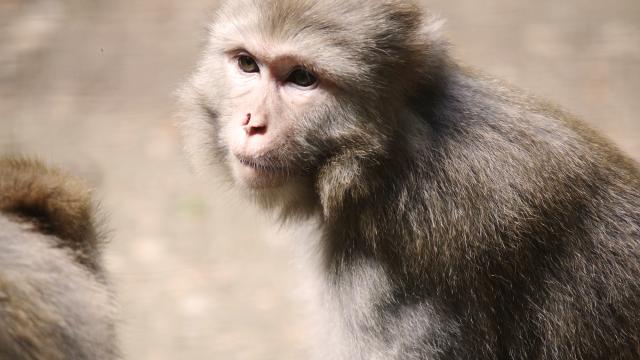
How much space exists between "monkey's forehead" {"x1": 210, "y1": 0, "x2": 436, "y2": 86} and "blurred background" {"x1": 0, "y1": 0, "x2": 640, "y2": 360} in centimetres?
221

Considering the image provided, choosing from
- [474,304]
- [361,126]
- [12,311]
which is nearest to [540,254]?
[474,304]

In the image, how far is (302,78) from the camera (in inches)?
140

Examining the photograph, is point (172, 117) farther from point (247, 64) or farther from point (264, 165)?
point (264, 165)

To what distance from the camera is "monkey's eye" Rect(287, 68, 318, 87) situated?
355 cm

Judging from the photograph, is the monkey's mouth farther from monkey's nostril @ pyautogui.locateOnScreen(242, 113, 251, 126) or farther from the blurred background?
the blurred background

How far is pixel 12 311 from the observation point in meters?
2.80

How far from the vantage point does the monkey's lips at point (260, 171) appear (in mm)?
3572

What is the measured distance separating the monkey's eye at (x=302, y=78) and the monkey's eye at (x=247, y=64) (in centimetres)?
14

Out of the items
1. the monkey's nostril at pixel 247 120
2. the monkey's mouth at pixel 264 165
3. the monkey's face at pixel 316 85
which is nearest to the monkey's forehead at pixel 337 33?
the monkey's face at pixel 316 85

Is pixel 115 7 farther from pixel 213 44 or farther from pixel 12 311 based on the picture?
pixel 12 311

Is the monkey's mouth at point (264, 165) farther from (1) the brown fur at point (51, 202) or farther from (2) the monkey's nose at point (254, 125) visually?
(1) the brown fur at point (51, 202)

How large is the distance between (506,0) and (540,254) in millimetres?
3495

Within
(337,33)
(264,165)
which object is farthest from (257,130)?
(337,33)

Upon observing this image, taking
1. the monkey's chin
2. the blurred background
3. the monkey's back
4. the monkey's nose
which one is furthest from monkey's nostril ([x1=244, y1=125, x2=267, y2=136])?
the blurred background
